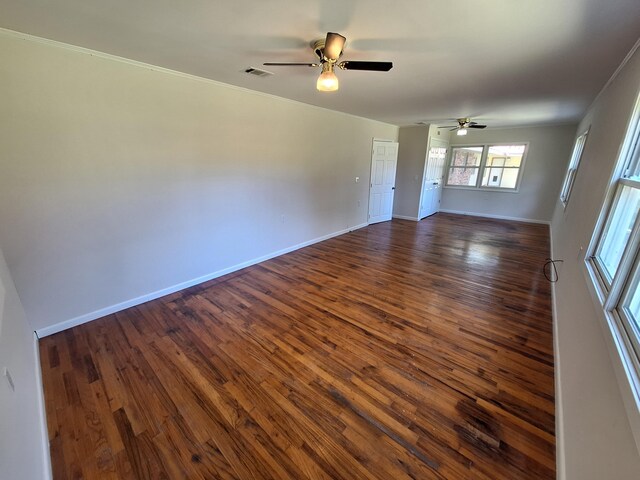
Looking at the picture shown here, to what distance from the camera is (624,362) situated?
935mm

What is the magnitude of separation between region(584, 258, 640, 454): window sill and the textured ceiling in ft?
5.46

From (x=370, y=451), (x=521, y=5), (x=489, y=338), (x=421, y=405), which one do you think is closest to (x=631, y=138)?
(x=521, y=5)

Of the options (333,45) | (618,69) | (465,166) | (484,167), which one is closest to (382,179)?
(465,166)

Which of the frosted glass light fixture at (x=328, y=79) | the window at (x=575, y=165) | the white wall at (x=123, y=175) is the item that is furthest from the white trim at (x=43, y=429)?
the window at (x=575, y=165)

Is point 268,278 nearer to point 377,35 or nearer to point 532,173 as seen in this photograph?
point 377,35

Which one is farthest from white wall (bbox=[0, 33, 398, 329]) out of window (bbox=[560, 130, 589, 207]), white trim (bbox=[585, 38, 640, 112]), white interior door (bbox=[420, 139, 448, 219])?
window (bbox=[560, 130, 589, 207])

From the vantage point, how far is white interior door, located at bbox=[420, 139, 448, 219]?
6863mm

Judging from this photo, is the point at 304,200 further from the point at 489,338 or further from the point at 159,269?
the point at 489,338

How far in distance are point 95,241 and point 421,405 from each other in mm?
3113

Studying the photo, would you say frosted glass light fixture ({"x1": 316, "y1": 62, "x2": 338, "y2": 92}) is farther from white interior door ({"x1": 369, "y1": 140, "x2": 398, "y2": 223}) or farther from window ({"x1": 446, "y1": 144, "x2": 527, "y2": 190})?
window ({"x1": 446, "y1": 144, "x2": 527, "y2": 190})

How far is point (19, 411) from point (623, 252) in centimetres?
288

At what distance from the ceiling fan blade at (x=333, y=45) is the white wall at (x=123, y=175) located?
1787mm

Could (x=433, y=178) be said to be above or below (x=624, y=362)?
above

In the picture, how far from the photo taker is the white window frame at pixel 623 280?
88cm
